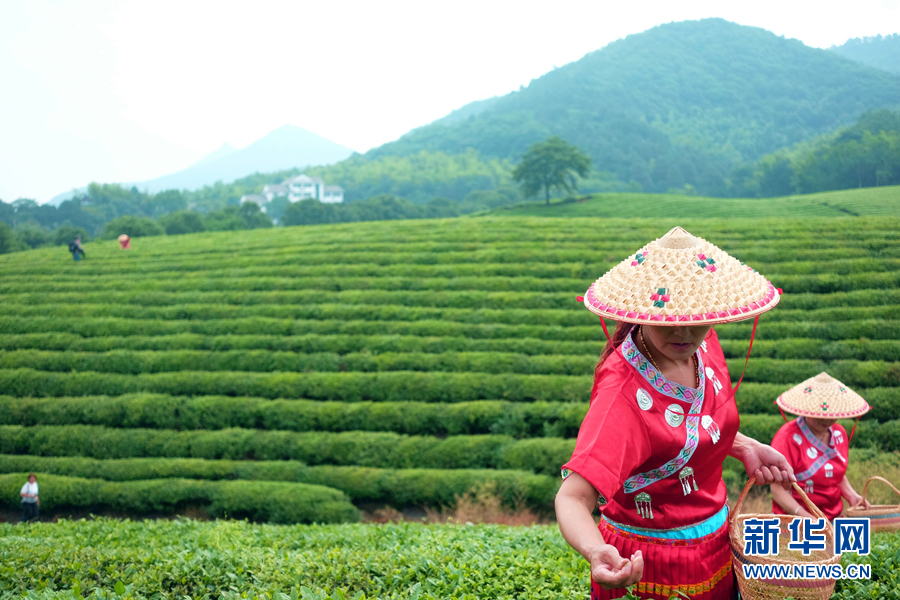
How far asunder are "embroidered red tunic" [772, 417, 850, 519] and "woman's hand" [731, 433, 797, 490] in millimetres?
2012

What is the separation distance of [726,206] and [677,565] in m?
38.5

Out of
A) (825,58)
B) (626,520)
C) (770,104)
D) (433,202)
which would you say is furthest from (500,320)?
(825,58)

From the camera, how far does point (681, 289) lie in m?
1.87

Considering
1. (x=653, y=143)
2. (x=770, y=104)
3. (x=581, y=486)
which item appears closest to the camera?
(x=581, y=486)

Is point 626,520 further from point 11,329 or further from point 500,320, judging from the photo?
point 11,329

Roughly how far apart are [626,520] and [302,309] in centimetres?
1480

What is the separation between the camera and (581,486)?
1.71 meters

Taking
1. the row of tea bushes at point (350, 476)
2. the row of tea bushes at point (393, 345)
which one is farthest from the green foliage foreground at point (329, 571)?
the row of tea bushes at point (393, 345)

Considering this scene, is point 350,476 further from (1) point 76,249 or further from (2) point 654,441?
(1) point 76,249

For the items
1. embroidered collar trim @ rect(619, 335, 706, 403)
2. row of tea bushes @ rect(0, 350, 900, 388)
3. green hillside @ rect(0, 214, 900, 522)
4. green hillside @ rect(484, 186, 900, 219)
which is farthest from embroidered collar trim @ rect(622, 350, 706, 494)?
green hillside @ rect(484, 186, 900, 219)

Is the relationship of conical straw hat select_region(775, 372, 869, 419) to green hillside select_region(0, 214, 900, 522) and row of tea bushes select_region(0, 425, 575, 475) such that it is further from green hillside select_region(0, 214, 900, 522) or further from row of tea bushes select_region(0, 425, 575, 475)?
row of tea bushes select_region(0, 425, 575, 475)

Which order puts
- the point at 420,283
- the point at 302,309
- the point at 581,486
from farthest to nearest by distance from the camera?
the point at 420,283 < the point at 302,309 < the point at 581,486

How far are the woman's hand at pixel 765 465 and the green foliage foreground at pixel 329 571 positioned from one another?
77 centimetres

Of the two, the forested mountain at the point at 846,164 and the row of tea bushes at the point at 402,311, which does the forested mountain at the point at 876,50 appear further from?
the row of tea bushes at the point at 402,311
